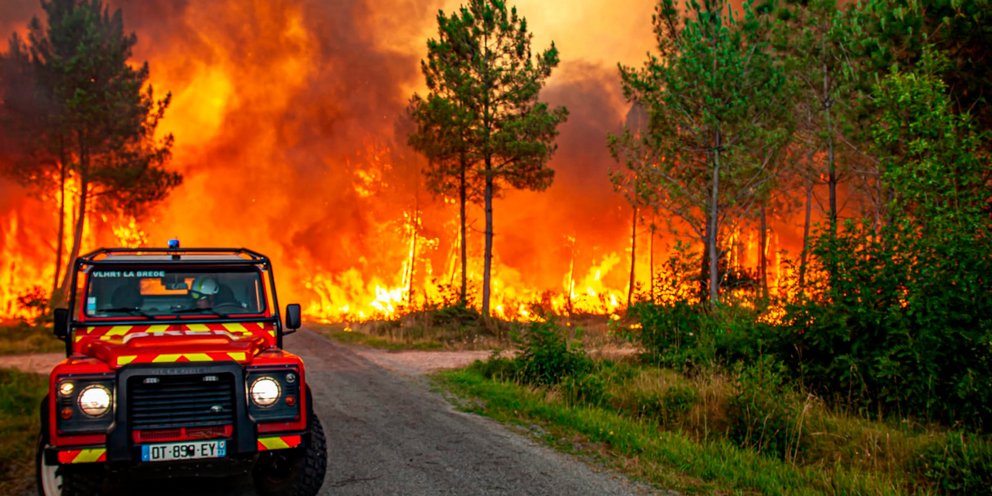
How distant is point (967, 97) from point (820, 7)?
42.0ft

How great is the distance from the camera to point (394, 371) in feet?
53.1

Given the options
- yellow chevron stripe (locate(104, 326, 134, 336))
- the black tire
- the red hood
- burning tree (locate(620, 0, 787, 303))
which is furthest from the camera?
burning tree (locate(620, 0, 787, 303))

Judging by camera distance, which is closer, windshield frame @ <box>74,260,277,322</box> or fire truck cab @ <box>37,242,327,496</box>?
fire truck cab @ <box>37,242,327,496</box>

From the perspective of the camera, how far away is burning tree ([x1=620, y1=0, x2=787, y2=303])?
20328 mm

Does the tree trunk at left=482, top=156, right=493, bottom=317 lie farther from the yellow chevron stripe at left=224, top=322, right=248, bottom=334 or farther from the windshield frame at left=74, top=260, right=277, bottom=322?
the yellow chevron stripe at left=224, top=322, right=248, bottom=334

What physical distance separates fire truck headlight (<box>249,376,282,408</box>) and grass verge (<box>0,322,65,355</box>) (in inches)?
798

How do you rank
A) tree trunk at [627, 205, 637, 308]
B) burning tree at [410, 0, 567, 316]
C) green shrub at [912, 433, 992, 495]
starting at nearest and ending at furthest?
green shrub at [912, 433, 992, 495]
burning tree at [410, 0, 567, 316]
tree trunk at [627, 205, 637, 308]

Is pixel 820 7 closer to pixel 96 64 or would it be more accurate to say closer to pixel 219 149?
pixel 96 64

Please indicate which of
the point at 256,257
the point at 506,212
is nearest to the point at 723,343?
the point at 256,257

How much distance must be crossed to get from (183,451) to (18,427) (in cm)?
552

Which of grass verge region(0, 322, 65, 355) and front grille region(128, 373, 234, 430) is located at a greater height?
front grille region(128, 373, 234, 430)

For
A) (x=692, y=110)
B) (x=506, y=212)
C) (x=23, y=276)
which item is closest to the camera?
(x=692, y=110)

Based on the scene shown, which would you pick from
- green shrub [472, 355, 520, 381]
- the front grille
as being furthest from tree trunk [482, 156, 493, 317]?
the front grille

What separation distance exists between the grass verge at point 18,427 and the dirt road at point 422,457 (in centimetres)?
149
